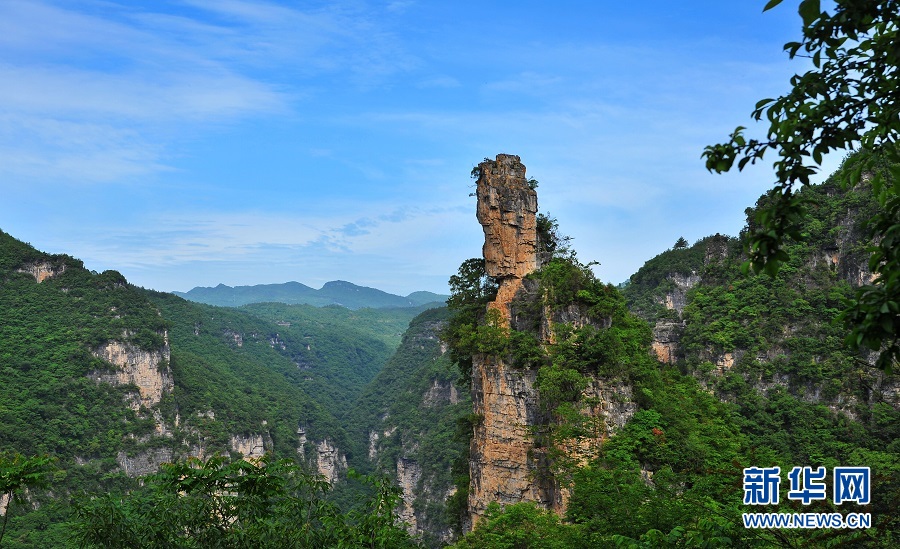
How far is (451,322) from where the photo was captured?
75.8 ft

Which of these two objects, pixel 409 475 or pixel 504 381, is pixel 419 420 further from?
pixel 504 381

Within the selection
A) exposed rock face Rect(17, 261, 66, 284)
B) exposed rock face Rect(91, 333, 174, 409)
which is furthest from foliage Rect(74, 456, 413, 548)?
exposed rock face Rect(17, 261, 66, 284)

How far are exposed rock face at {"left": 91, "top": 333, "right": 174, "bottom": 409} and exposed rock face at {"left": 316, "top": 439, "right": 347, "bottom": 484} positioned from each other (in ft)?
88.0

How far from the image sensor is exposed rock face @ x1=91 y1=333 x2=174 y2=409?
5869 centimetres

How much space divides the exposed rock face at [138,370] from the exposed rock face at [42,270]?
1249 cm

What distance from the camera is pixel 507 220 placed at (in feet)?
A: 68.3

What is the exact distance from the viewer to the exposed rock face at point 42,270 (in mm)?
64688

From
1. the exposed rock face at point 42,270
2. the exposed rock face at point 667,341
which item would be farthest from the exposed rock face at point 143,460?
the exposed rock face at point 667,341

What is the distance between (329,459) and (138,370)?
31351 millimetres

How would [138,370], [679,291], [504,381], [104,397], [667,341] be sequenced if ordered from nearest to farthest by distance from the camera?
[504,381]
[667,341]
[104,397]
[138,370]
[679,291]

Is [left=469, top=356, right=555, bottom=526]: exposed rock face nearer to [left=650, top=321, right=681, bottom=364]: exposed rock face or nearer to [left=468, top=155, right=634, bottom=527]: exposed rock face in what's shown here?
[left=468, top=155, right=634, bottom=527]: exposed rock face

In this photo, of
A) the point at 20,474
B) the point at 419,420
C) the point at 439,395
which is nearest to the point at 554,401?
the point at 20,474

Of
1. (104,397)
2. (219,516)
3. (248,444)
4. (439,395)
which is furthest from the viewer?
(439,395)

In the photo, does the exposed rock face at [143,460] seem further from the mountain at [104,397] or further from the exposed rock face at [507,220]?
the exposed rock face at [507,220]
